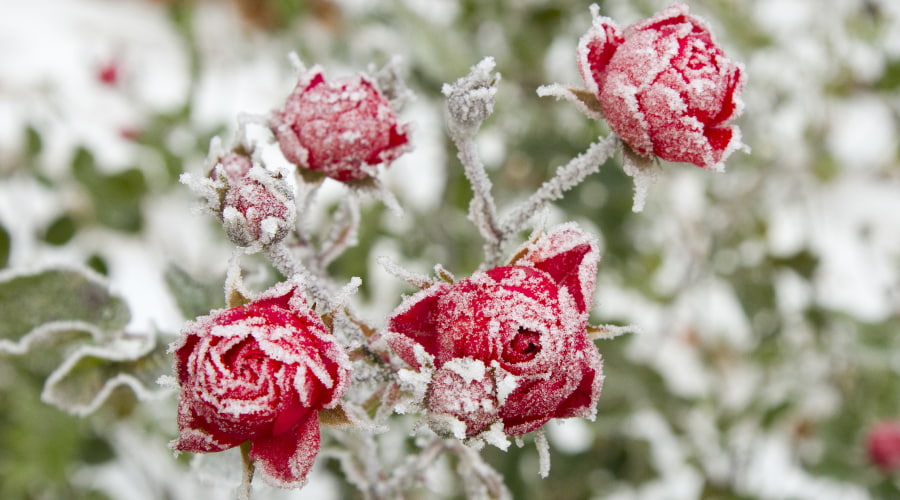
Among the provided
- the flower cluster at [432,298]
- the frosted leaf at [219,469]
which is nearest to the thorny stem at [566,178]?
the flower cluster at [432,298]

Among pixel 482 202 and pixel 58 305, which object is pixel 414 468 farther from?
pixel 58 305

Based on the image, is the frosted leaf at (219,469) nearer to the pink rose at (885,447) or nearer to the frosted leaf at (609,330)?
the frosted leaf at (609,330)

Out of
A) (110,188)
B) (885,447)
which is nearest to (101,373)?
(110,188)

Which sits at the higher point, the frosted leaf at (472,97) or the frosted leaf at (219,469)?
the frosted leaf at (472,97)

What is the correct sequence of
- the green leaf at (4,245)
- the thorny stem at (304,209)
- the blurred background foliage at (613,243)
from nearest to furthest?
the thorny stem at (304,209) → the green leaf at (4,245) → the blurred background foliage at (613,243)

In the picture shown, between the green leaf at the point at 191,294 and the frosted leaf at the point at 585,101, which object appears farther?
the green leaf at the point at 191,294

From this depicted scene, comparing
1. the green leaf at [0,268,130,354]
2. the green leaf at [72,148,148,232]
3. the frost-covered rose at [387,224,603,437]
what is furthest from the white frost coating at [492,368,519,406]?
the green leaf at [72,148,148,232]
